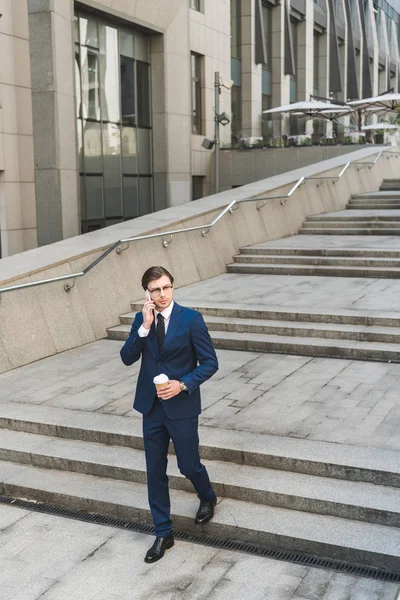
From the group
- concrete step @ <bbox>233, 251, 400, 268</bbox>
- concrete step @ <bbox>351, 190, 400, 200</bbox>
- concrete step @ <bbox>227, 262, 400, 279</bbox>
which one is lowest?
A: concrete step @ <bbox>227, 262, 400, 279</bbox>

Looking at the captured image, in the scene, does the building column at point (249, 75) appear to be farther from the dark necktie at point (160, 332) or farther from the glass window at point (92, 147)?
the dark necktie at point (160, 332)

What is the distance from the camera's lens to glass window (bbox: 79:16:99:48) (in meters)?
22.6

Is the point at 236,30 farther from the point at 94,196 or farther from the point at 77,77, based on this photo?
the point at 94,196

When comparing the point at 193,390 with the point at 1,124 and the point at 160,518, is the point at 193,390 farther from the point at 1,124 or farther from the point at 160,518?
the point at 1,124

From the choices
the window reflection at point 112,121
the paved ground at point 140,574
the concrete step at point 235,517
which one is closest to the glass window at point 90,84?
the window reflection at point 112,121

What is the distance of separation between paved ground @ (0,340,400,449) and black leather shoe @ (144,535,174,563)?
1766 mm

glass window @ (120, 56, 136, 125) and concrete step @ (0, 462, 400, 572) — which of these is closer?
concrete step @ (0, 462, 400, 572)

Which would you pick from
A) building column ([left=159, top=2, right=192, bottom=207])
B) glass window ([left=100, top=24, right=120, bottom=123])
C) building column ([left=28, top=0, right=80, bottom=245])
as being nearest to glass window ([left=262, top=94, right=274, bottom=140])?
building column ([left=159, top=2, right=192, bottom=207])

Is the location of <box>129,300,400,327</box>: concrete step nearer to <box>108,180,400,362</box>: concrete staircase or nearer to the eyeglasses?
<box>108,180,400,362</box>: concrete staircase

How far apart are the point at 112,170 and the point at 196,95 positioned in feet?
20.9

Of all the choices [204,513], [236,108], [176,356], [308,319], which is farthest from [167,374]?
[236,108]

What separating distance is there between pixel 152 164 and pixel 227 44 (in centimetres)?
756

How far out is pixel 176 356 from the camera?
16.6 feet

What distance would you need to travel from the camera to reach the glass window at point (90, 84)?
75.1 feet
